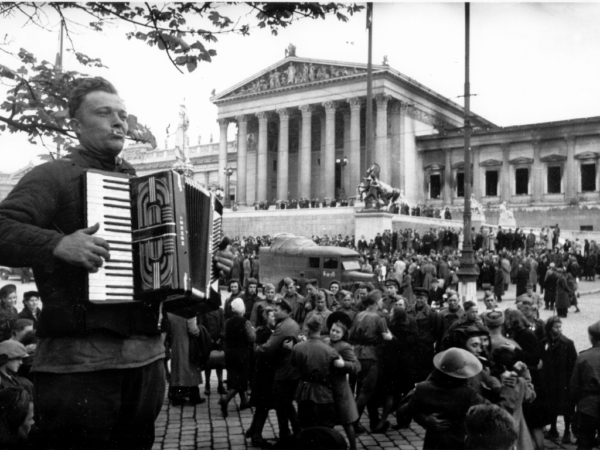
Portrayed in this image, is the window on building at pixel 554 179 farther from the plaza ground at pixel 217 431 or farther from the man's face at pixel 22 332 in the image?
the man's face at pixel 22 332

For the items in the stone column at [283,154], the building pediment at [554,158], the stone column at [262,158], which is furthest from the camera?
the stone column at [262,158]

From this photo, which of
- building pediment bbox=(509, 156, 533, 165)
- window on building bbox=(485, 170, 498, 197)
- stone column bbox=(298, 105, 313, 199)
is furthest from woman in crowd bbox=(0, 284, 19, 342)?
window on building bbox=(485, 170, 498, 197)

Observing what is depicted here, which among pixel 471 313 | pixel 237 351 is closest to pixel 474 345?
pixel 471 313

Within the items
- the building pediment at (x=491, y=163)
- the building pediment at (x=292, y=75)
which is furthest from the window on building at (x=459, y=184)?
the building pediment at (x=292, y=75)

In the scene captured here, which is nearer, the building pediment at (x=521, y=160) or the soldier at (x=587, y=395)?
the soldier at (x=587, y=395)

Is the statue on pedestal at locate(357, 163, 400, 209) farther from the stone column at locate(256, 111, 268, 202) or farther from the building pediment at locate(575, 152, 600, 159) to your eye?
the stone column at locate(256, 111, 268, 202)

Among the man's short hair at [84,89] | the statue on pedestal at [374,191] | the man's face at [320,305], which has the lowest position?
the man's face at [320,305]

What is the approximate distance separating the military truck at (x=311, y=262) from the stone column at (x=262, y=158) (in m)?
37.3

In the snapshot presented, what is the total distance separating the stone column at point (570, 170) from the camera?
49.5 m

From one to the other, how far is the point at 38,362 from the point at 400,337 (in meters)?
6.33

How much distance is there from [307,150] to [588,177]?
23841 mm

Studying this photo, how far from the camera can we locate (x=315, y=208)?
48562mm

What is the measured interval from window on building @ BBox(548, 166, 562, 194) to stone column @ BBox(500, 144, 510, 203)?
11.1ft

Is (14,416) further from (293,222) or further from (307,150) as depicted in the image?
(307,150)
